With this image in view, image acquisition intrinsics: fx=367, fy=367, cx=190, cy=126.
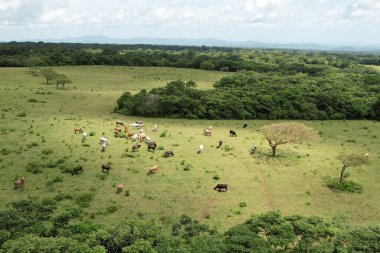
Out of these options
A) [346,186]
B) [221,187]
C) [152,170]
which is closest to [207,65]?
[152,170]

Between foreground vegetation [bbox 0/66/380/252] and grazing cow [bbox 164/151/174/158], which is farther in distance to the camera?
grazing cow [bbox 164/151/174/158]

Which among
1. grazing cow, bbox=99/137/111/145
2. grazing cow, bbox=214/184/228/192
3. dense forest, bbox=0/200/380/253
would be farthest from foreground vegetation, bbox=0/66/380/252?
grazing cow, bbox=99/137/111/145

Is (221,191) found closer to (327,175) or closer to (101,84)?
(327,175)

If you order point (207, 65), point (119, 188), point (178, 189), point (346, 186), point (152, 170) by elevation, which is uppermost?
point (207, 65)

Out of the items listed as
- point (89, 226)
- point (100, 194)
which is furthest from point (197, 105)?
point (89, 226)

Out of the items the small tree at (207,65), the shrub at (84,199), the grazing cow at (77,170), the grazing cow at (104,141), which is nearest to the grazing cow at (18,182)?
the grazing cow at (77,170)

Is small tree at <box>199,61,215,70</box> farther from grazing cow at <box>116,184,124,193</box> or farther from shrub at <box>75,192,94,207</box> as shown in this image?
shrub at <box>75,192,94,207</box>

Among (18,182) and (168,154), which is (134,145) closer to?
(168,154)
